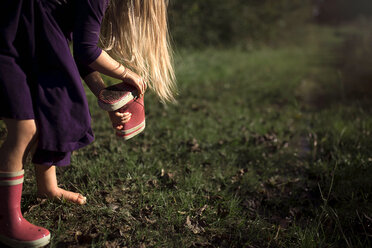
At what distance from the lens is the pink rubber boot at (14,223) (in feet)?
6.25

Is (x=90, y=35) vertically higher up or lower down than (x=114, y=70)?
higher up

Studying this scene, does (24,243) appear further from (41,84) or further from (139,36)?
(139,36)

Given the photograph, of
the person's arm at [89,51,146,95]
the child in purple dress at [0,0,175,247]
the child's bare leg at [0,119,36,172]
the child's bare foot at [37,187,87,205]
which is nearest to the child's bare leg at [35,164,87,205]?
the child's bare foot at [37,187,87,205]

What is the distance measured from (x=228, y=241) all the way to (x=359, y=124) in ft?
9.94

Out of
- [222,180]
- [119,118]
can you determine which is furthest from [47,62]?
[222,180]

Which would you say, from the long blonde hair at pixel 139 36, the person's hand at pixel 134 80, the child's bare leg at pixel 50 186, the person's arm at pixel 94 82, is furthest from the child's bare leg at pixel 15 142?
the long blonde hair at pixel 139 36

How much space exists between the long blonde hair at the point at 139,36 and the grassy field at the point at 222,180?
0.91 metres

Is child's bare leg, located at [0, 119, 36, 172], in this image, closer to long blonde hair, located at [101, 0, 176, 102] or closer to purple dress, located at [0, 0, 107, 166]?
purple dress, located at [0, 0, 107, 166]

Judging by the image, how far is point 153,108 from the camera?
492 centimetres

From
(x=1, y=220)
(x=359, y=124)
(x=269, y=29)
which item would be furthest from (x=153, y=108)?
(x=269, y=29)

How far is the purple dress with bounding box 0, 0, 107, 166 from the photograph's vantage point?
1.80 m

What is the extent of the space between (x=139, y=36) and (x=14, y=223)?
1391mm

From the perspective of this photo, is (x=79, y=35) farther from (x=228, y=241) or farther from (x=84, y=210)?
(x=228, y=241)

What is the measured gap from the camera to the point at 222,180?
3.09 meters
